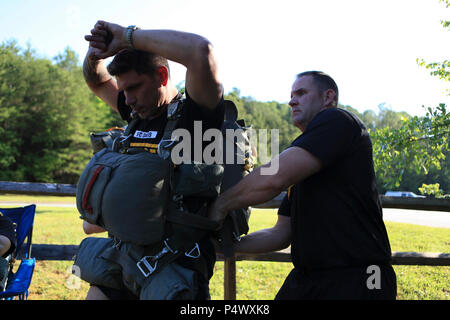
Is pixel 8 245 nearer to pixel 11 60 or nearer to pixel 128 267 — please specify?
pixel 128 267

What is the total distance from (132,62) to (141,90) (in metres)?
0.16

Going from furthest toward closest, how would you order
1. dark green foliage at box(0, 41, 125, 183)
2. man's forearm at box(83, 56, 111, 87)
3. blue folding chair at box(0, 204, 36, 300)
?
dark green foliage at box(0, 41, 125, 183), blue folding chair at box(0, 204, 36, 300), man's forearm at box(83, 56, 111, 87)

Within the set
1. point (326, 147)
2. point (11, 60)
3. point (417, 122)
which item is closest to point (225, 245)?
point (326, 147)

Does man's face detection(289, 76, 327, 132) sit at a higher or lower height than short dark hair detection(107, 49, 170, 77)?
lower

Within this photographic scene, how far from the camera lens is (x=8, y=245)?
364 cm

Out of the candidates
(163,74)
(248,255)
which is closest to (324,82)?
(163,74)

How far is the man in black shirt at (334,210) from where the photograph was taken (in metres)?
1.89

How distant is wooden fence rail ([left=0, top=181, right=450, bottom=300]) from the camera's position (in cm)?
334

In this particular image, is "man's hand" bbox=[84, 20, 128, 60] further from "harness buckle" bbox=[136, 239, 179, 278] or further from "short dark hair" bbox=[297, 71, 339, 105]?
"short dark hair" bbox=[297, 71, 339, 105]

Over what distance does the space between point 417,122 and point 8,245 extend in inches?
234

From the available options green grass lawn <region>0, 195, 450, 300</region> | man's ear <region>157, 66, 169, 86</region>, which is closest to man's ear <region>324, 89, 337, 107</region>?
man's ear <region>157, 66, 169, 86</region>

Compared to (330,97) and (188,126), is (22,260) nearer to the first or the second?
(188,126)

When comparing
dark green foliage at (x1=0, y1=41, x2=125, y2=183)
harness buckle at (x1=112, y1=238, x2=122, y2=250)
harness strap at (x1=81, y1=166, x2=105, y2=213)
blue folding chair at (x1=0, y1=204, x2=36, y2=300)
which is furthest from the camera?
dark green foliage at (x1=0, y1=41, x2=125, y2=183)

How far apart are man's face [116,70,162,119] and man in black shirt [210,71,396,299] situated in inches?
26.3
